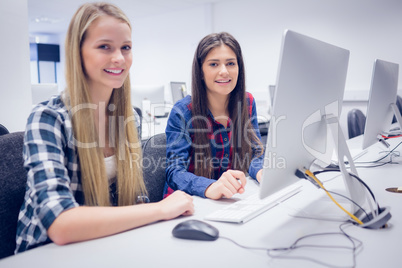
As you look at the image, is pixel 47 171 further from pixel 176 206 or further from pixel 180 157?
pixel 180 157

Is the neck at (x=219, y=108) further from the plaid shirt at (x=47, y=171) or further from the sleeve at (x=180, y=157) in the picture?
the plaid shirt at (x=47, y=171)

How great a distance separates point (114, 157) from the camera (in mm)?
1085

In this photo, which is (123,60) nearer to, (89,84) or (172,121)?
(89,84)

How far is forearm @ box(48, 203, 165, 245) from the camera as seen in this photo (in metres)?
0.71

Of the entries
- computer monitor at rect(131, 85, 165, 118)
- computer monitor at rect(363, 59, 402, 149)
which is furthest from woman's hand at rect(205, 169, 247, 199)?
computer monitor at rect(131, 85, 165, 118)

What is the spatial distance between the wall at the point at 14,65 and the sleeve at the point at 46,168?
188cm

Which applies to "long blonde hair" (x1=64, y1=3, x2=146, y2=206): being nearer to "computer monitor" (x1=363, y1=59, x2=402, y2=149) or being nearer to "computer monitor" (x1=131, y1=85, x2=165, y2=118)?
"computer monitor" (x1=363, y1=59, x2=402, y2=149)

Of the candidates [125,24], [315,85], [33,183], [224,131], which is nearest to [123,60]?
[125,24]

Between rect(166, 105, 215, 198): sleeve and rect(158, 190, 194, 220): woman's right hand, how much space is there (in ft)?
0.66

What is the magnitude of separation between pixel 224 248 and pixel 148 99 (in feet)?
11.6

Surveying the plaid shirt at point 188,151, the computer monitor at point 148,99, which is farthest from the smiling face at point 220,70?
the computer monitor at point 148,99

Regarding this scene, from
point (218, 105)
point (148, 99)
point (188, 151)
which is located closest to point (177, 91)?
point (148, 99)

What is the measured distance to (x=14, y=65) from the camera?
240cm

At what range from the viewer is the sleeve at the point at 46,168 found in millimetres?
732
